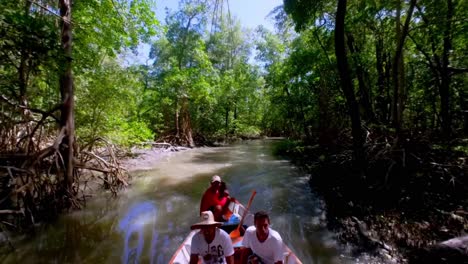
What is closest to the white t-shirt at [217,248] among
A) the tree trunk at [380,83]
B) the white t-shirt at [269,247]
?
the white t-shirt at [269,247]

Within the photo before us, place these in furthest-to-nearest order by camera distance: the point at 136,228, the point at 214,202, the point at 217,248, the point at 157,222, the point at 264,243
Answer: the point at 157,222
the point at 136,228
the point at 214,202
the point at 264,243
the point at 217,248

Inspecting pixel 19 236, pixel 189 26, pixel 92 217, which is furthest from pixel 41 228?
pixel 189 26

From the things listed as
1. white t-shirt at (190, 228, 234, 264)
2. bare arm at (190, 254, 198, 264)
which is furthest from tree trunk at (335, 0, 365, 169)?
bare arm at (190, 254, 198, 264)

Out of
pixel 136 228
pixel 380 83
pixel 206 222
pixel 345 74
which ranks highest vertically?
pixel 380 83

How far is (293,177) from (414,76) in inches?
290

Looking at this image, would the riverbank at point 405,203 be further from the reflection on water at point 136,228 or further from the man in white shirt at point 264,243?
the reflection on water at point 136,228

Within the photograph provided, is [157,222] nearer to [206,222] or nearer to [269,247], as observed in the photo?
[206,222]

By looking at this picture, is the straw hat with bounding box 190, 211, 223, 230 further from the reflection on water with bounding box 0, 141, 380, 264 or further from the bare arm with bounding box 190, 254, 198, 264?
the reflection on water with bounding box 0, 141, 380, 264

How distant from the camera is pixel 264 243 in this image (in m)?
3.63

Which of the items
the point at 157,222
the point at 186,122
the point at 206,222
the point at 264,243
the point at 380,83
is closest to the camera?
the point at 206,222

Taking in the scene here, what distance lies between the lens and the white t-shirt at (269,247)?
11.6 ft

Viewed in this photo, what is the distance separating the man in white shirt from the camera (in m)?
3.49

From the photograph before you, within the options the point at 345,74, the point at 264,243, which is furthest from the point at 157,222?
the point at 345,74

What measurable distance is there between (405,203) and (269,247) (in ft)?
16.8
